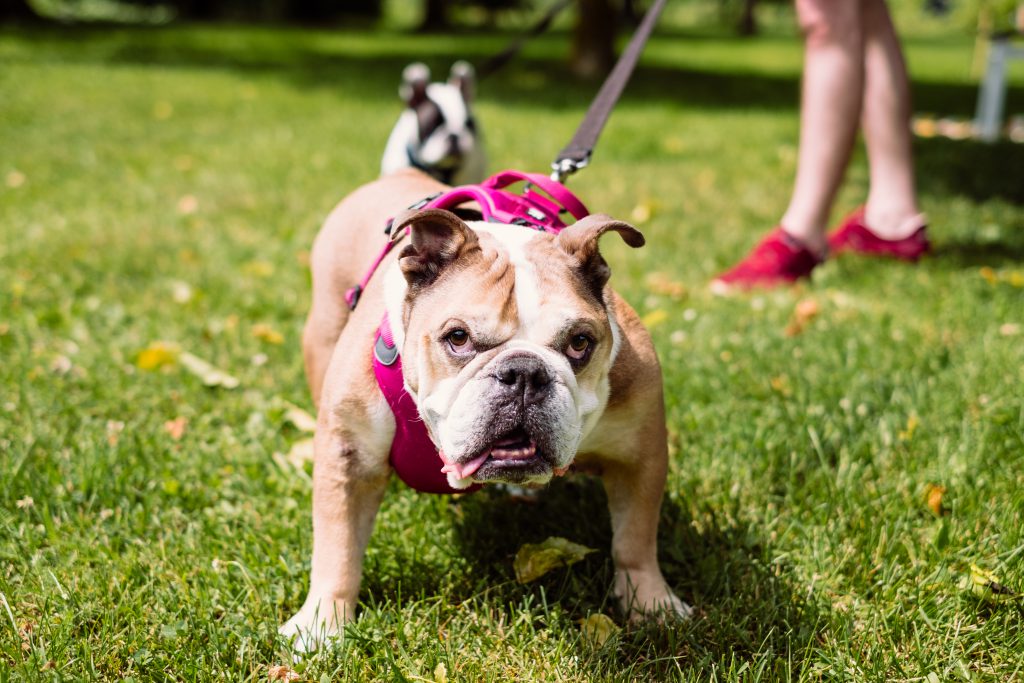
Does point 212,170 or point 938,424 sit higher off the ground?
point 938,424

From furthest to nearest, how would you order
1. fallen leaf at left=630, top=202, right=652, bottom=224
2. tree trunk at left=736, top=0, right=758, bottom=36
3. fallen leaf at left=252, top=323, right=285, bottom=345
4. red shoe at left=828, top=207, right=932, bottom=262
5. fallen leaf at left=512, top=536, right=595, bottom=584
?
1. tree trunk at left=736, top=0, right=758, bottom=36
2. fallen leaf at left=630, top=202, right=652, bottom=224
3. red shoe at left=828, top=207, right=932, bottom=262
4. fallen leaf at left=252, top=323, right=285, bottom=345
5. fallen leaf at left=512, top=536, right=595, bottom=584

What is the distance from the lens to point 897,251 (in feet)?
15.9

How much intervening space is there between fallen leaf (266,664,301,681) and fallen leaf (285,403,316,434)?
117 cm

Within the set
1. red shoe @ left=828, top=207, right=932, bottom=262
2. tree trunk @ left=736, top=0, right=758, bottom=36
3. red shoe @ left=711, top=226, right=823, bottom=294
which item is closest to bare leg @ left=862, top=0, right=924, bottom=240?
red shoe @ left=828, top=207, right=932, bottom=262

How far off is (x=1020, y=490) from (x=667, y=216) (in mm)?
3632

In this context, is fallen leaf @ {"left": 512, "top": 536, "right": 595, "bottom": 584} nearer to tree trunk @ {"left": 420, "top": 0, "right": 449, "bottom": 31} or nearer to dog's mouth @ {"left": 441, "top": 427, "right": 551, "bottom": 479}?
dog's mouth @ {"left": 441, "top": 427, "right": 551, "bottom": 479}

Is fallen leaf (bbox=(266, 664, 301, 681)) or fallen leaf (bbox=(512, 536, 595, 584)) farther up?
fallen leaf (bbox=(266, 664, 301, 681))

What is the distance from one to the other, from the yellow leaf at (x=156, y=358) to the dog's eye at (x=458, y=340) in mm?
1995

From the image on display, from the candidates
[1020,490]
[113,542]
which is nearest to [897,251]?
[1020,490]

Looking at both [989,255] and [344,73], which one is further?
[344,73]

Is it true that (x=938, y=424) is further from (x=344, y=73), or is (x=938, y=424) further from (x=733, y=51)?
(x=733, y=51)

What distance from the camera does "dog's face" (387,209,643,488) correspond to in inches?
71.1

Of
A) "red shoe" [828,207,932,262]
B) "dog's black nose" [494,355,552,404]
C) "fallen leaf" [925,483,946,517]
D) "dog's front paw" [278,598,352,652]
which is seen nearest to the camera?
"dog's black nose" [494,355,552,404]

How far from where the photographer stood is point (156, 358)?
11.6 ft
